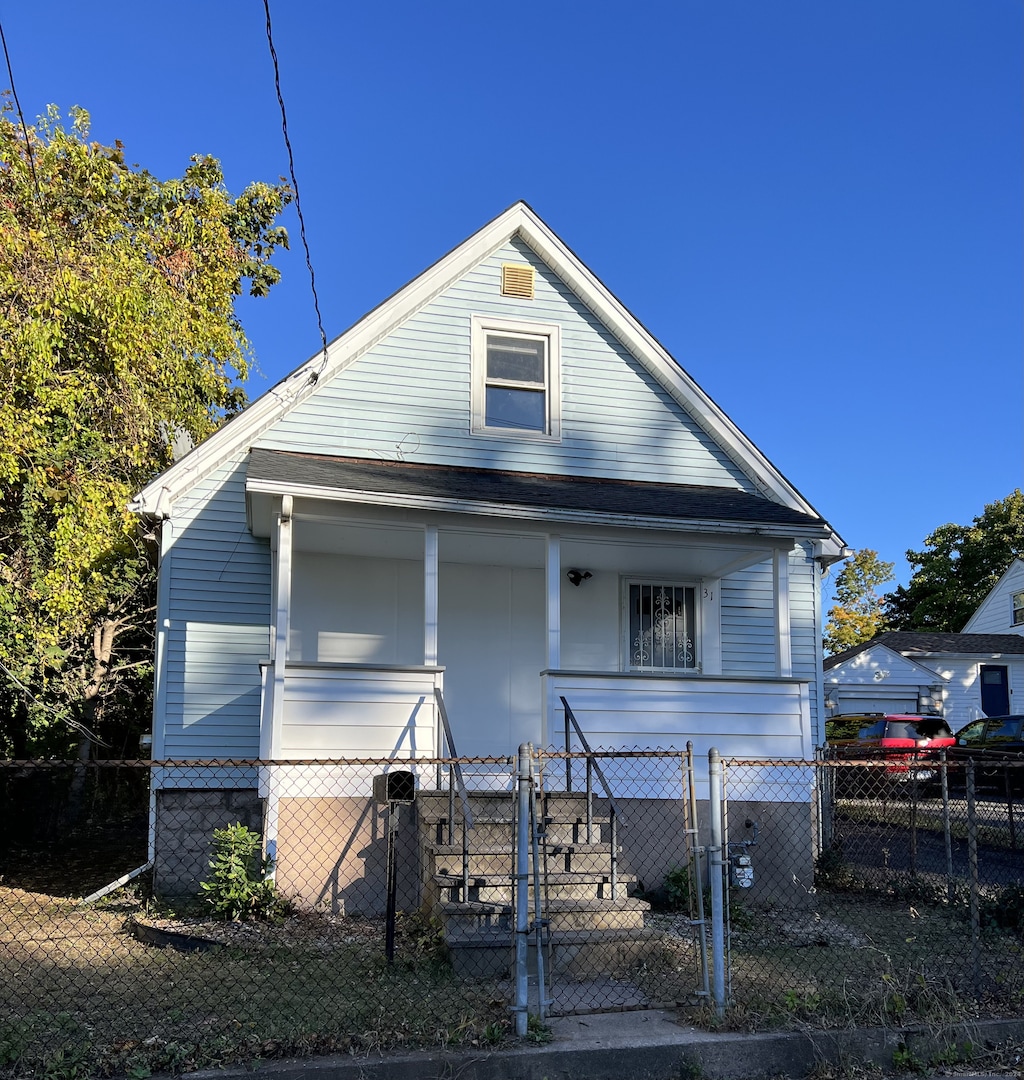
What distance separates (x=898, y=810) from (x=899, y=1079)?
36.7ft

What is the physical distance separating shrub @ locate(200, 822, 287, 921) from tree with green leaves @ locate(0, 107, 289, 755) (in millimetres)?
4972

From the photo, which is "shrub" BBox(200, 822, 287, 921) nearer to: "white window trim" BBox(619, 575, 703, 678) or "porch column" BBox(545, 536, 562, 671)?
"porch column" BBox(545, 536, 562, 671)

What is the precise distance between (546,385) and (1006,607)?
97.7 ft

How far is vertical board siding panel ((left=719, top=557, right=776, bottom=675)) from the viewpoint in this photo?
1233cm

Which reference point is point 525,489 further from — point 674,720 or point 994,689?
point 994,689

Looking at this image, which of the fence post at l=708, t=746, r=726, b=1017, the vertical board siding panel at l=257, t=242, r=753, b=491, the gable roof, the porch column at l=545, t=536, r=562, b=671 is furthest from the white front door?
the gable roof

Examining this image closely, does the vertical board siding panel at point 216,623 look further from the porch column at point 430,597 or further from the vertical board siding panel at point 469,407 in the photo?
the porch column at point 430,597

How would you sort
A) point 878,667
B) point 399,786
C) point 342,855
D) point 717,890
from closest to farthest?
point 717,890, point 399,786, point 342,855, point 878,667

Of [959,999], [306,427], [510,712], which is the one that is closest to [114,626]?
[306,427]

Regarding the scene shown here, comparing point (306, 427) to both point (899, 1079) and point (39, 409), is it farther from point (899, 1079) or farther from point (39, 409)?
point (899, 1079)

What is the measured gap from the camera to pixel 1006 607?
3650 centimetres

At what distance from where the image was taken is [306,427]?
11.6 metres

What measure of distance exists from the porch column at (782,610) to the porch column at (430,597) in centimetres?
367

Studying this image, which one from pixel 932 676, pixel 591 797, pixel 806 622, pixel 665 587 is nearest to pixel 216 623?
pixel 591 797
